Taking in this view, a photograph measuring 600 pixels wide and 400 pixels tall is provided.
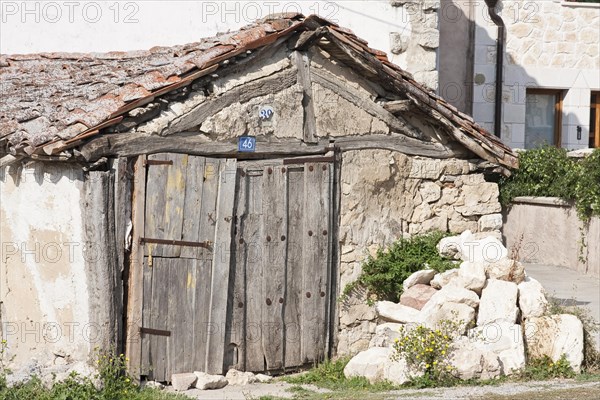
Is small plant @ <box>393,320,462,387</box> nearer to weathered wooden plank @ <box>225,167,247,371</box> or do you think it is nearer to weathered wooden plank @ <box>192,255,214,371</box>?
weathered wooden plank @ <box>225,167,247,371</box>

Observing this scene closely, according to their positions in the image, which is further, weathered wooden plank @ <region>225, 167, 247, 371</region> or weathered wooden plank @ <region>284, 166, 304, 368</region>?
weathered wooden plank @ <region>284, 166, 304, 368</region>

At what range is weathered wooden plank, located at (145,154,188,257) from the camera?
342 inches

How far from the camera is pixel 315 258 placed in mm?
9688

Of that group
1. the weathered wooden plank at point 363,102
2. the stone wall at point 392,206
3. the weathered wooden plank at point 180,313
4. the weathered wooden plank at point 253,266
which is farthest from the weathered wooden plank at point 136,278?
the stone wall at point 392,206

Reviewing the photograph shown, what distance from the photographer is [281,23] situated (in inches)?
371

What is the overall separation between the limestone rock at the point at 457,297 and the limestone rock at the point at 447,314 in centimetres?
4

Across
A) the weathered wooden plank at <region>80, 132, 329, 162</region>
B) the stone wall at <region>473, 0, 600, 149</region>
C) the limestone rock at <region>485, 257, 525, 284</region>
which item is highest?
the stone wall at <region>473, 0, 600, 149</region>

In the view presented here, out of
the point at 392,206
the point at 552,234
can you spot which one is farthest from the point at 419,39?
the point at 392,206

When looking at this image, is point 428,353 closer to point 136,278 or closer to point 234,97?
point 136,278

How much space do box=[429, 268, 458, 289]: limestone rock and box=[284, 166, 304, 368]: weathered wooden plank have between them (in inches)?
51.9

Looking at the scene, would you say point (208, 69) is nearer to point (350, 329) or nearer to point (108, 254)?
point (108, 254)

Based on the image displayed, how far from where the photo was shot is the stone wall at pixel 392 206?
32.5ft

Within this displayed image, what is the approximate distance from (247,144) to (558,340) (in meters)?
3.40

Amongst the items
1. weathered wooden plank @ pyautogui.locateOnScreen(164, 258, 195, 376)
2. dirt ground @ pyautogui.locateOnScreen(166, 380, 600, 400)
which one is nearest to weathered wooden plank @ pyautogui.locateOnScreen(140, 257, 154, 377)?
weathered wooden plank @ pyautogui.locateOnScreen(164, 258, 195, 376)
